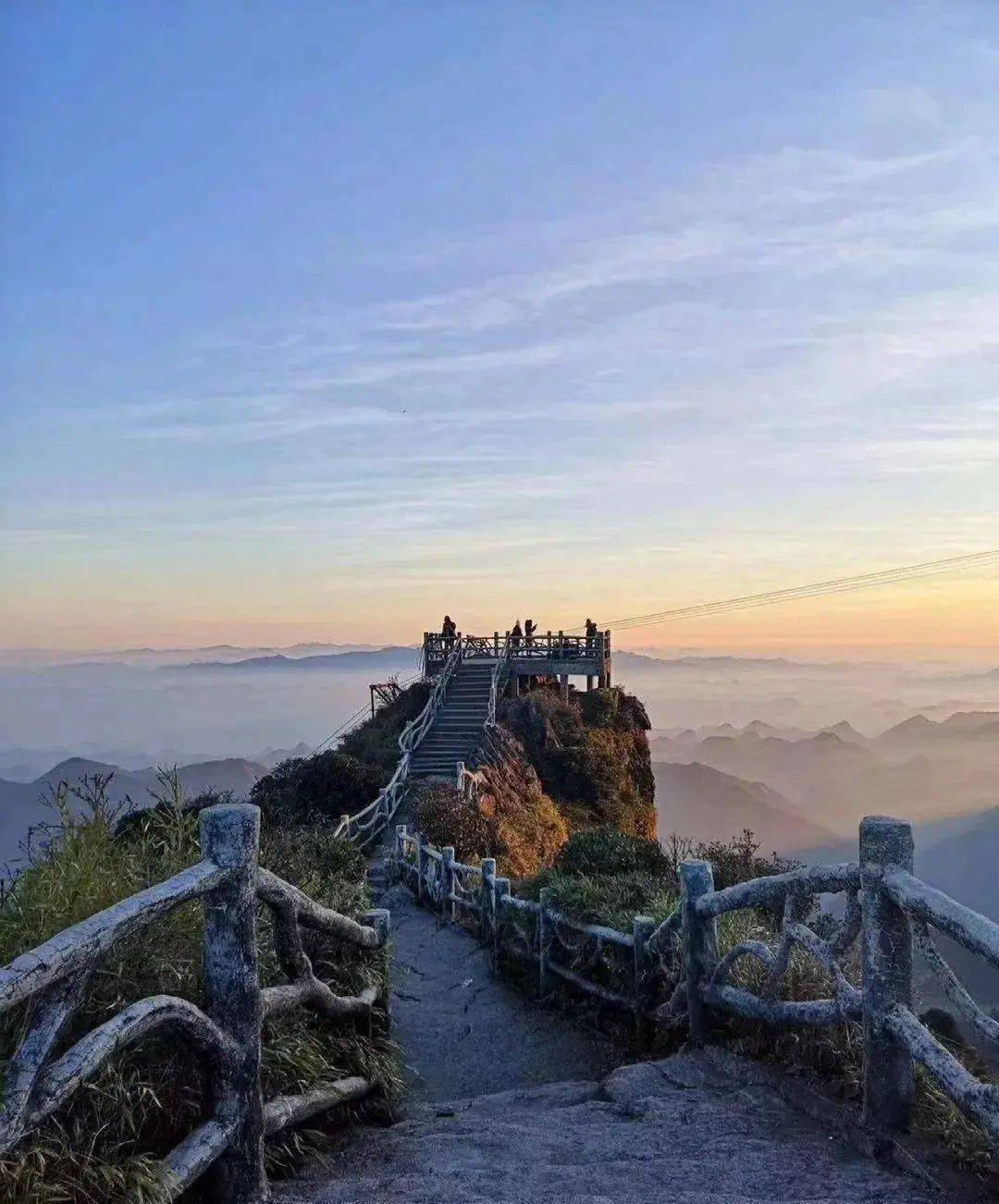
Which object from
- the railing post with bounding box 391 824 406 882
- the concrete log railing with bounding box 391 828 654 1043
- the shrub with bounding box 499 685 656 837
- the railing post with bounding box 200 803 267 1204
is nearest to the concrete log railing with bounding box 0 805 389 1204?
the railing post with bounding box 200 803 267 1204

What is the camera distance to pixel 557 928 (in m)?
9.59

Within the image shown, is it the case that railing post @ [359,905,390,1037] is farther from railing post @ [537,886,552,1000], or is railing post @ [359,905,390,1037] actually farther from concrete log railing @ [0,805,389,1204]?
railing post @ [537,886,552,1000]

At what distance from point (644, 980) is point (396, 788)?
17.2 meters

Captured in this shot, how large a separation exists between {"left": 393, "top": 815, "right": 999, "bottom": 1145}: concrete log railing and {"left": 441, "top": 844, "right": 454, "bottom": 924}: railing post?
6782 mm

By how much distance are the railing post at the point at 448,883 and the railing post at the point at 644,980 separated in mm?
7368

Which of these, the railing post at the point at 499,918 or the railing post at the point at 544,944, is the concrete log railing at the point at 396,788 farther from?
the railing post at the point at 544,944

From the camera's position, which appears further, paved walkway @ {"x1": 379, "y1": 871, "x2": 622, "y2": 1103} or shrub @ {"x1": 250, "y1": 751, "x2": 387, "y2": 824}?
shrub @ {"x1": 250, "y1": 751, "x2": 387, "y2": 824}

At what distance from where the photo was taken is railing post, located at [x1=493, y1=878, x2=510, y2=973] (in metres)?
11.4

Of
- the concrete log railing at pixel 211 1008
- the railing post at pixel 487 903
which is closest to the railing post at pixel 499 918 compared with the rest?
the railing post at pixel 487 903

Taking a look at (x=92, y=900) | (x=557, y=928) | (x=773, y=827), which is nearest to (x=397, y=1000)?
(x=557, y=928)

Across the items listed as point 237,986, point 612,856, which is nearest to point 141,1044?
point 237,986

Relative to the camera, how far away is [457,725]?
30469mm

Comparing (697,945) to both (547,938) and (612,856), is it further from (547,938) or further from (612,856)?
(612,856)

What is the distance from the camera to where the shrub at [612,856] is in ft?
38.9
